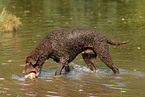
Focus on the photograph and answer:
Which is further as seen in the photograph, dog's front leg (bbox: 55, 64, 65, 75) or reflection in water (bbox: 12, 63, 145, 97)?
dog's front leg (bbox: 55, 64, 65, 75)

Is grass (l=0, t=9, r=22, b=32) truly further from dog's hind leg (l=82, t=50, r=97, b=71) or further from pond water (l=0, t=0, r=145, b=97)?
dog's hind leg (l=82, t=50, r=97, b=71)

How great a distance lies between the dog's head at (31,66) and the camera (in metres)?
8.72

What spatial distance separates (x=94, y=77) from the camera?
348 inches

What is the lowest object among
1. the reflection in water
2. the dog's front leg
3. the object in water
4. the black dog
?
the reflection in water

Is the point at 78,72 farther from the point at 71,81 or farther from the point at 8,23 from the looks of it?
the point at 8,23

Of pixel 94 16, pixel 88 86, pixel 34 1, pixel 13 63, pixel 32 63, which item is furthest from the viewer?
pixel 34 1

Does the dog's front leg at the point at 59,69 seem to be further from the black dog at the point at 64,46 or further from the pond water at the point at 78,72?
the pond water at the point at 78,72

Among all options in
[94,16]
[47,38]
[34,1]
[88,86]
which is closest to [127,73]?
[88,86]

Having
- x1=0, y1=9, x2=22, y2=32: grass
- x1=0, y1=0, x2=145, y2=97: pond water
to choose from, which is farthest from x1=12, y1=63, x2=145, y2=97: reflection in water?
x1=0, y1=9, x2=22, y2=32: grass

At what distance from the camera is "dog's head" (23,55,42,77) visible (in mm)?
8720

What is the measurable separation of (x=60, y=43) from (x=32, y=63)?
37.8 inches

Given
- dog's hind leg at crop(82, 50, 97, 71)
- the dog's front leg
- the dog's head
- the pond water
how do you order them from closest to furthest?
1. the pond water
2. the dog's head
3. the dog's front leg
4. dog's hind leg at crop(82, 50, 97, 71)

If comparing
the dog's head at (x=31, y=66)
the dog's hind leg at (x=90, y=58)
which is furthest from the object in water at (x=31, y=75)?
the dog's hind leg at (x=90, y=58)

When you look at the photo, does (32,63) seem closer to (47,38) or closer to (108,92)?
(47,38)
